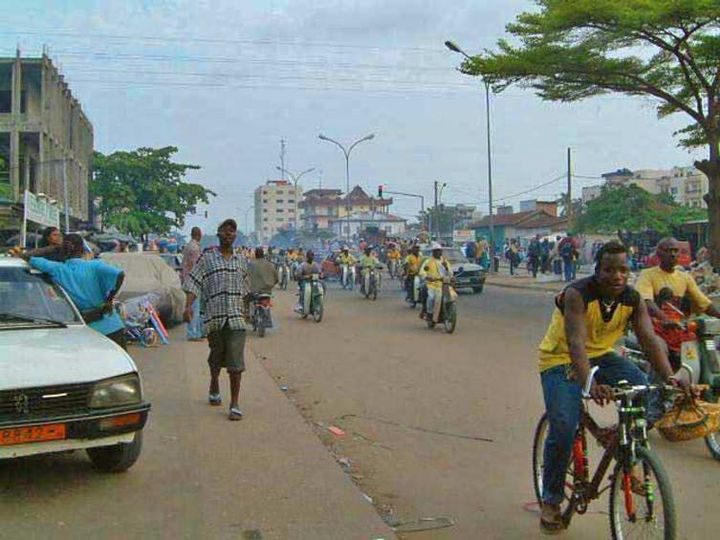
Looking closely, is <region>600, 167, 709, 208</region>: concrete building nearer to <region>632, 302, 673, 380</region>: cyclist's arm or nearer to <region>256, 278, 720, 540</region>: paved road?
<region>256, 278, 720, 540</region>: paved road

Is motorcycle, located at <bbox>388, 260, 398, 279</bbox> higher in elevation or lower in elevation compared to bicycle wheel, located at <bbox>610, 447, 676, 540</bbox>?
higher

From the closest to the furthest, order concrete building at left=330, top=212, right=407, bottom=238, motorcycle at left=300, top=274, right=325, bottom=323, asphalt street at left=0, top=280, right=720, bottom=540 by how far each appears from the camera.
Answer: asphalt street at left=0, top=280, right=720, bottom=540
motorcycle at left=300, top=274, right=325, bottom=323
concrete building at left=330, top=212, right=407, bottom=238

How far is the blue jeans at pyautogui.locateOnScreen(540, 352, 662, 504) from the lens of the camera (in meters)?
4.52

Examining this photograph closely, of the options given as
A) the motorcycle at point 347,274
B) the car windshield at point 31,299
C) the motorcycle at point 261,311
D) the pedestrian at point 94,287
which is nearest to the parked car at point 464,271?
the motorcycle at point 347,274

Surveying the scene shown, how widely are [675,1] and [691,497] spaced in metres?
17.3

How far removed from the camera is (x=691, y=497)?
557 centimetres

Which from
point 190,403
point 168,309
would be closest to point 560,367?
point 190,403

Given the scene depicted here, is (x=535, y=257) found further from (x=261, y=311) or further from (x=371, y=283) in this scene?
(x=261, y=311)

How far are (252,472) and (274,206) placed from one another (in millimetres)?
148355

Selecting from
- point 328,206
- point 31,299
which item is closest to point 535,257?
point 31,299

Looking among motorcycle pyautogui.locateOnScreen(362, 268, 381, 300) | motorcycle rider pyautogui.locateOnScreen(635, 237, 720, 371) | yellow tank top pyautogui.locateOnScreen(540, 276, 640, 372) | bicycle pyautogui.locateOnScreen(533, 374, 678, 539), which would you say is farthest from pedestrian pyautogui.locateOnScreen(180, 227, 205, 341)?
motorcycle pyautogui.locateOnScreen(362, 268, 381, 300)

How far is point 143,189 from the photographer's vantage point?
54562 mm

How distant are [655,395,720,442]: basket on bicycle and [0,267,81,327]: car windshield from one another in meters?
4.42

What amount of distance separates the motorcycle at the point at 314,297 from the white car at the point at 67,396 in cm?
1237
